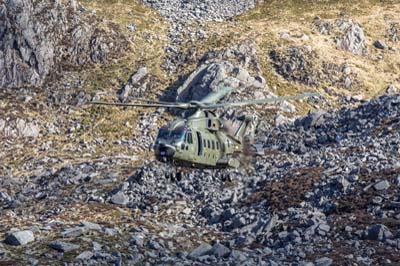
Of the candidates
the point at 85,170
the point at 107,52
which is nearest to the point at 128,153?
the point at 85,170

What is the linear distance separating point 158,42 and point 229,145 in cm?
3073

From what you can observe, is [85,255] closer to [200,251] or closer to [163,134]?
[200,251]

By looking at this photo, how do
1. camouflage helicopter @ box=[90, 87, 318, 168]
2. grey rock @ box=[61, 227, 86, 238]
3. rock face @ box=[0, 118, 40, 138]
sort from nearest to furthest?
camouflage helicopter @ box=[90, 87, 318, 168] < grey rock @ box=[61, 227, 86, 238] < rock face @ box=[0, 118, 40, 138]

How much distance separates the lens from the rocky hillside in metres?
24.5

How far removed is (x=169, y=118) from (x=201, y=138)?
2315 centimetres

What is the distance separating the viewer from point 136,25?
58062mm

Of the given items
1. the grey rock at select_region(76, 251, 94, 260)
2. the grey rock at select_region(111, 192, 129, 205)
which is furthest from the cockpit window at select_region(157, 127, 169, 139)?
the grey rock at select_region(111, 192, 129, 205)

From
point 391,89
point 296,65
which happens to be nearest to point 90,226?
point 296,65

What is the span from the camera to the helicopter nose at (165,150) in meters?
24.1

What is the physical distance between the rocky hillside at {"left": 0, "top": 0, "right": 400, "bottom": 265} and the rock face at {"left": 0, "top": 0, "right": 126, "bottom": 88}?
12 cm

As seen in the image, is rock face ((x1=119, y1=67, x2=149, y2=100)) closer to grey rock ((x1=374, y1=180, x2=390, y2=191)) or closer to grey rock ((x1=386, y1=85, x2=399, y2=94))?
grey rock ((x1=386, y1=85, x2=399, y2=94))

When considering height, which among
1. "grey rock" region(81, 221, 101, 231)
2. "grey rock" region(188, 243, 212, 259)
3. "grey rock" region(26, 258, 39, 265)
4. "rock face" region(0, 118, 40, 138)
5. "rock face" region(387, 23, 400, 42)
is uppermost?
"rock face" region(387, 23, 400, 42)

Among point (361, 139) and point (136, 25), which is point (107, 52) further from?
point (361, 139)

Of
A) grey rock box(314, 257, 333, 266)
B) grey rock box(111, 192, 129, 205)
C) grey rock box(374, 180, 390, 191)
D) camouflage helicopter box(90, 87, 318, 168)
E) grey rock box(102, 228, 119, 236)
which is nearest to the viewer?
grey rock box(314, 257, 333, 266)
